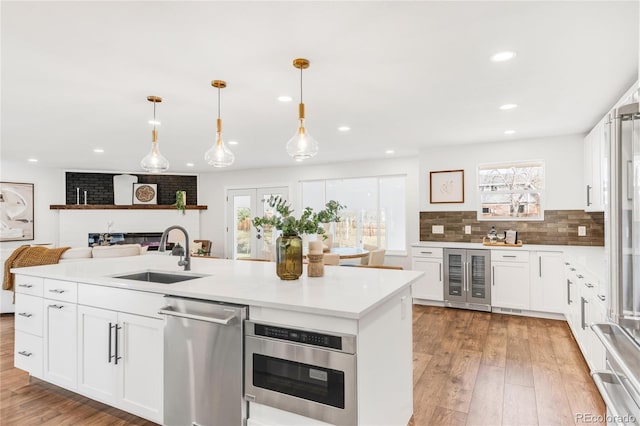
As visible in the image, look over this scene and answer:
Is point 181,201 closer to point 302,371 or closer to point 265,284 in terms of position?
point 265,284

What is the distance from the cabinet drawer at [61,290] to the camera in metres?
2.39

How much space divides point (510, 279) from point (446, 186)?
1.64 meters

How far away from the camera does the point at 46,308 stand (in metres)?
2.55

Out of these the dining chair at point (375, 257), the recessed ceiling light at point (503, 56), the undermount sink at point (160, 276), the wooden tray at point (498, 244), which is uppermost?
the recessed ceiling light at point (503, 56)

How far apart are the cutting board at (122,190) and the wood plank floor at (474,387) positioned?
4.64 m

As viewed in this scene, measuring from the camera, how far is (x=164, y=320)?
2004mm

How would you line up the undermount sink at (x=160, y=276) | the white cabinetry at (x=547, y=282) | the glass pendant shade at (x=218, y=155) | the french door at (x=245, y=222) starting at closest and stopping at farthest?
1. the undermount sink at (x=160, y=276)
2. the glass pendant shade at (x=218, y=155)
3. the white cabinetry at (x=547, y=282)
4. the french door at (x=245, y=222)

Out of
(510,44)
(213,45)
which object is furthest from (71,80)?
(510,44)

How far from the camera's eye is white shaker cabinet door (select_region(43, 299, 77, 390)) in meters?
2.40

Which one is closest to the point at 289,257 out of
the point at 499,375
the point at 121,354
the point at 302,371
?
the point at 302,371

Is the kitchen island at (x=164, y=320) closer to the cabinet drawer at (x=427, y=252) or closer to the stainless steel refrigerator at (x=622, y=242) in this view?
the stainless steel refrigerator at (x=622, y=242)

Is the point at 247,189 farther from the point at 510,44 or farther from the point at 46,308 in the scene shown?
the point at 510,44

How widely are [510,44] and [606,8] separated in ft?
1.54

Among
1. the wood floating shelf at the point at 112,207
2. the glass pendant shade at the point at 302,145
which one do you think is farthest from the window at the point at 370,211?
the glass pendant shade at the point at 302,145
